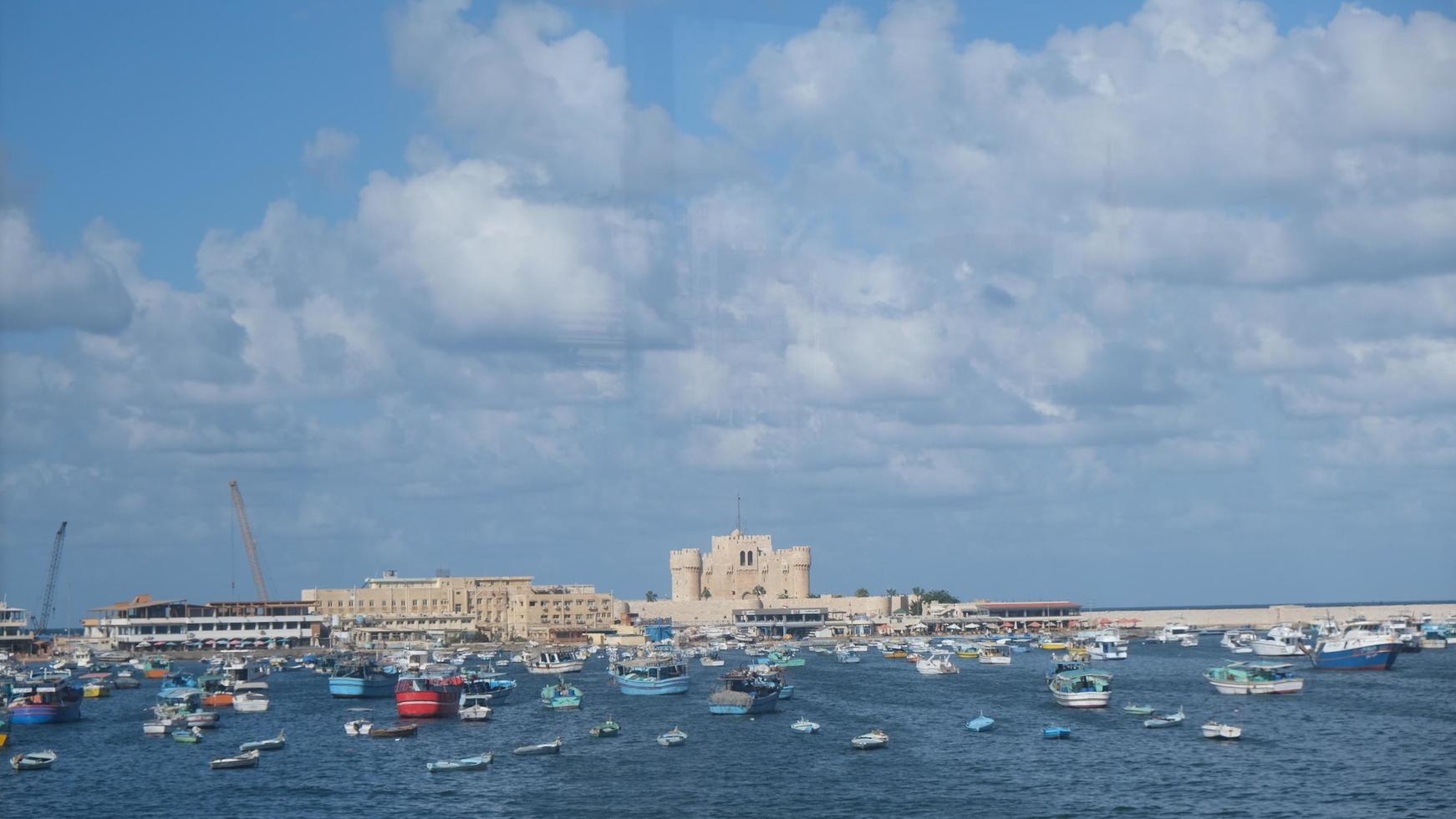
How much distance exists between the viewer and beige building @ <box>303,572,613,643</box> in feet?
433

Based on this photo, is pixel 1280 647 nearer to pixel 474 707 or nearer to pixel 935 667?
pixel 935 667

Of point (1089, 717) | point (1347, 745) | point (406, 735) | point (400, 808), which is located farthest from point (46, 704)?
point (1347, 745)

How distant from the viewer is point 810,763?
44938 mm

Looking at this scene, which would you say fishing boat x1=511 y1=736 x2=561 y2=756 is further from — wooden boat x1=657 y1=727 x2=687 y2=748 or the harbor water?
wooden boat x1=657 y1=727 x2=687 y2=748

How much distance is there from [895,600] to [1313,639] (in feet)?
226

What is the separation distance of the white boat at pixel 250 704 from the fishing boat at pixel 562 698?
1257cm

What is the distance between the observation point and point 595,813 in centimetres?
3703

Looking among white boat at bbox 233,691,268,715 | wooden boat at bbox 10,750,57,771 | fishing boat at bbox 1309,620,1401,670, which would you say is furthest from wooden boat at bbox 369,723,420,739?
fishing boat at bbox 1309,620,1401,670

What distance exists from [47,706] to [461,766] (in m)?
25.4

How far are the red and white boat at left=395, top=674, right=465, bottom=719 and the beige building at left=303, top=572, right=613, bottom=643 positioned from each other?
69985 mm

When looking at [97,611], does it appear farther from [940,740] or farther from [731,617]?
[940,740]

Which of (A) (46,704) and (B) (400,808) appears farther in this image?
(A) (46,704)

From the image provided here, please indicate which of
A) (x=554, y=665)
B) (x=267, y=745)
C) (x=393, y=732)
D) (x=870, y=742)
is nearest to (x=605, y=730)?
(x=393, y=732)

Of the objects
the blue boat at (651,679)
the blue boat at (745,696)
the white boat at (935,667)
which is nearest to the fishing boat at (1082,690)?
the blue boat at (745,696)
